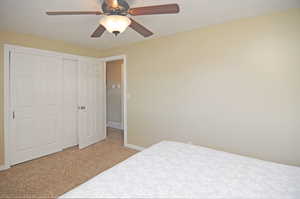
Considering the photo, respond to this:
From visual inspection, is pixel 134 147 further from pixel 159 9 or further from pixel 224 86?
pixel 159 9

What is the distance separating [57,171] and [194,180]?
227 centimetres

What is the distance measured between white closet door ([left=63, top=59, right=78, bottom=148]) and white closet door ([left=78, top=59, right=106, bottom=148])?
0.58ft

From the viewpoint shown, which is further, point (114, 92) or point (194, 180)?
point (114, 92)

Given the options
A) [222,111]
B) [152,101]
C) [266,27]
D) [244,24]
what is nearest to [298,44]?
[266,27]

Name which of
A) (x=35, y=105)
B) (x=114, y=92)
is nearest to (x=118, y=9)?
(x=35, y=105)

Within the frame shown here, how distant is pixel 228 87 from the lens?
2.24m

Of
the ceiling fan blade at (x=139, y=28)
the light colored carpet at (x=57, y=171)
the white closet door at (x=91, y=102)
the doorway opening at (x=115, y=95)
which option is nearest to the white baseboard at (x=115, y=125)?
the doorway opening at (x=115, y=95)

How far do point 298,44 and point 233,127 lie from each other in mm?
1297

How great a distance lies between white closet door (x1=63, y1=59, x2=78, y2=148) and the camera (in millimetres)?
3217

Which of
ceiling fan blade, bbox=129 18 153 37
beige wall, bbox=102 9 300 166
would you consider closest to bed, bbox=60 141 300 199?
beige wall, bbox=102 9 300 166

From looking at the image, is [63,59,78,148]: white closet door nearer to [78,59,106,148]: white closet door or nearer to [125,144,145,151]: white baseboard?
[78,59,106,148]: white closet door

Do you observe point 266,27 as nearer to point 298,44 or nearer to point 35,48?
point 298,44

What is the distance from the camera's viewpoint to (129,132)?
3.34 metres

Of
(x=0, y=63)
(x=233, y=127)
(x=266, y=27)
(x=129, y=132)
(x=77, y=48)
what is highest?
(x=77, y=48)
